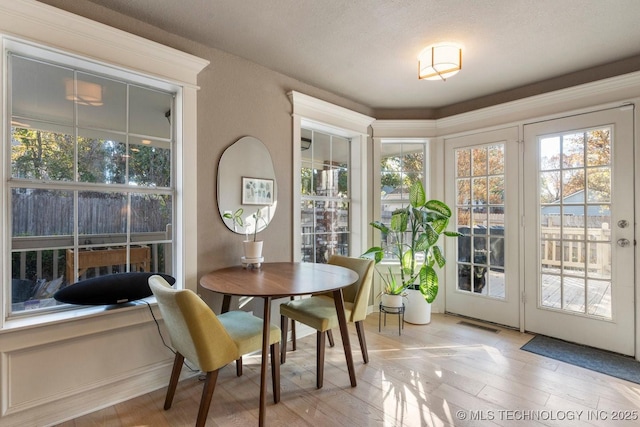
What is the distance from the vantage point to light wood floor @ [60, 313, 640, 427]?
1.77m

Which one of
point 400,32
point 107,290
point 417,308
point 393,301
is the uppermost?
point 400,32

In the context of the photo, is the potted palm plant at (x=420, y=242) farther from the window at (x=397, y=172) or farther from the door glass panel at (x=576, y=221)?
the door glass panel at (x=576, y=221)

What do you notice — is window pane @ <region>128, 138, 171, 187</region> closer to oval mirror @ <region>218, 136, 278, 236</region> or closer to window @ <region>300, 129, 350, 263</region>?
oval mirror @ <region>218, 136, 278, 236</region>

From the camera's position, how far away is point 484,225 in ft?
11.1

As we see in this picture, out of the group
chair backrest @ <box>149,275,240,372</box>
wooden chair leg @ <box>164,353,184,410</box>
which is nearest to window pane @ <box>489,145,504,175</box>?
chair backrest @ <box>149,275,240,372</box>

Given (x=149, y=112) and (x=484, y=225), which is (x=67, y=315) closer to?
(x=149, y=112)

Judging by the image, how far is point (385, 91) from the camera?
10.6ft

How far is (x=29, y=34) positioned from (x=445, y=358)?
3480 mm

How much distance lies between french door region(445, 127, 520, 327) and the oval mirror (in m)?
2.16

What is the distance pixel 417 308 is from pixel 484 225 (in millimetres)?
1180

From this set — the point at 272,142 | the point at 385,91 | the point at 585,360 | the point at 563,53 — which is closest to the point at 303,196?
the point at 272,142

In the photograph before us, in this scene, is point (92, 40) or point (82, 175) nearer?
point (92, 40)

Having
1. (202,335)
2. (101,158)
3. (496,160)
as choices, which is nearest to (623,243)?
(496,160)

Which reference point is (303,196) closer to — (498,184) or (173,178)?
(173,178)
